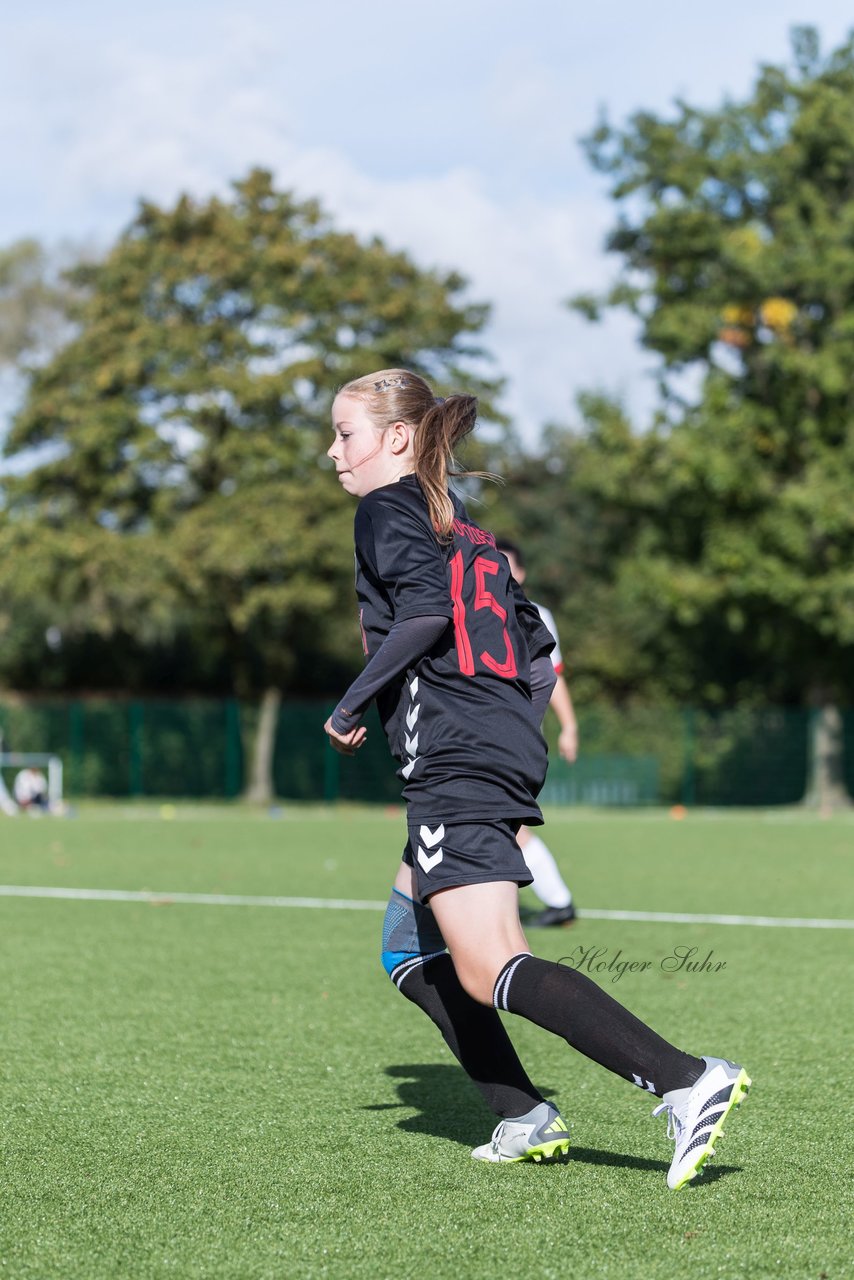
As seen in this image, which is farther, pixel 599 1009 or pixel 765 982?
pixel 765 982

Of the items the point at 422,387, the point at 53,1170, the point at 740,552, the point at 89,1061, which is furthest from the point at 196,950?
the point at 740,552

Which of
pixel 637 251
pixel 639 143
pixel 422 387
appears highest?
pixel 639 143

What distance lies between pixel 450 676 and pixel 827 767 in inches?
1065

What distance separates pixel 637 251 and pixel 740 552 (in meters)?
7.77

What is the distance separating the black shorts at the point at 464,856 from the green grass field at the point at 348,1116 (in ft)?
2.41

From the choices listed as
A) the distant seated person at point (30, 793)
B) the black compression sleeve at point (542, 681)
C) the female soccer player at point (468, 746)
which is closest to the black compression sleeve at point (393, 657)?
the female soccer player at point (468, 746)

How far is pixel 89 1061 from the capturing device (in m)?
5.10

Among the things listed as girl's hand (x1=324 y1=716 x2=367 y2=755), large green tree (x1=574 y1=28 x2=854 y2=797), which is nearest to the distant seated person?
large green tree (x1=574 y1=28 x2=854 y2=797)

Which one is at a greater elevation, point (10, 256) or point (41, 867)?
point (10, 256)

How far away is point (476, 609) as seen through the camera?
367cm

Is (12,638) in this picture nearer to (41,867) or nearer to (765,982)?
(41,867)

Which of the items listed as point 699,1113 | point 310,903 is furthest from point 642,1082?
point 310,903

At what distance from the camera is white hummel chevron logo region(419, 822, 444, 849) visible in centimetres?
351

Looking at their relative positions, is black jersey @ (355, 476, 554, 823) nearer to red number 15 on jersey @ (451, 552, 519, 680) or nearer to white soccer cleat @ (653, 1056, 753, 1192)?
red number 15 on jersey @ (451, 552, 519, 680)
